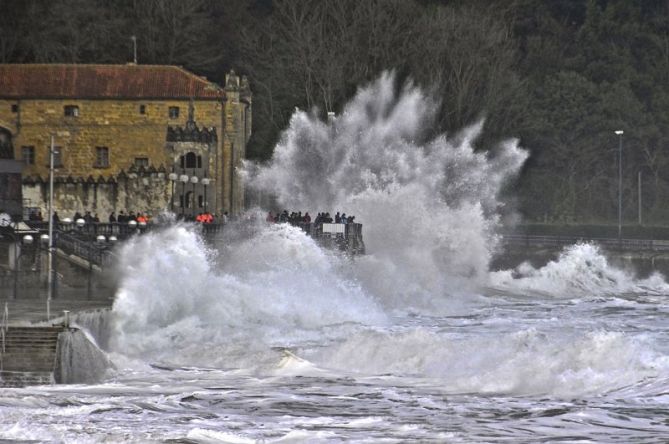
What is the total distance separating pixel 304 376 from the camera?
3597 cm

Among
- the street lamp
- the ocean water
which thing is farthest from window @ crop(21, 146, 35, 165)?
the ocean water

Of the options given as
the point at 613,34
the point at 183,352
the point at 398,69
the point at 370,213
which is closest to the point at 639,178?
the point at 613,34

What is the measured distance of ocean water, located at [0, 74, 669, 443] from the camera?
29.3 meters

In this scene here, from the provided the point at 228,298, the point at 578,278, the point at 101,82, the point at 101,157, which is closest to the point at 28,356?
the point at 228,298

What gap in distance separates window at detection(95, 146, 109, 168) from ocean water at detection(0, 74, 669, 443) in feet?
25.2

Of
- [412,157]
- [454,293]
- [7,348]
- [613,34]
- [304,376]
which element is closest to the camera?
[7,348]

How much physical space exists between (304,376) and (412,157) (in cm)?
4275

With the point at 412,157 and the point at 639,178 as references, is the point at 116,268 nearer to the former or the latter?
the point at 412,157

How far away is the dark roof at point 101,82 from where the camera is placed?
82625 millimetres

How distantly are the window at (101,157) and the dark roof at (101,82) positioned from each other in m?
2.61

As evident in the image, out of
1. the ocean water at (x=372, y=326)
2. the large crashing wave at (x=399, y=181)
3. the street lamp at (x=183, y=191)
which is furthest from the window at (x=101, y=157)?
the ocean water at (x=372, y=326)

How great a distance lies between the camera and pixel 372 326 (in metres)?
48.0

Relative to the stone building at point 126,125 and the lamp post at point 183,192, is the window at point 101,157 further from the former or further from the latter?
the lamp post at point 183,192

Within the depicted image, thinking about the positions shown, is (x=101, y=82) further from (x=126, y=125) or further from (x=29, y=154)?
(x=29, y=154)
